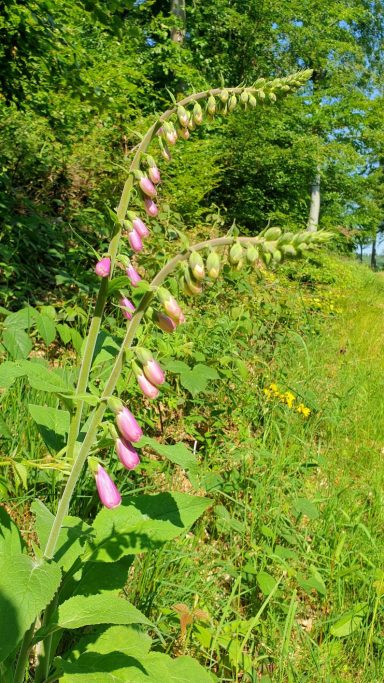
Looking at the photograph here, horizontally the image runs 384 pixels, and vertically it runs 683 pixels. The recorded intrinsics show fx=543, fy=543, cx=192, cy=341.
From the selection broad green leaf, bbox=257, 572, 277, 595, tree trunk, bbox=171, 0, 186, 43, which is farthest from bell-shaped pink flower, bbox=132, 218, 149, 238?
tree trunk, bbox=171, 0, 186, 43

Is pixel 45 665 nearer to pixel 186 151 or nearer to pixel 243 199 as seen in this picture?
pixel 186 151

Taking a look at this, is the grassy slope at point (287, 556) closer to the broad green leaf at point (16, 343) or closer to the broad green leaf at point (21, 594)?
the broad green leaf at point (21, 594)

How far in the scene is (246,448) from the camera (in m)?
2.49

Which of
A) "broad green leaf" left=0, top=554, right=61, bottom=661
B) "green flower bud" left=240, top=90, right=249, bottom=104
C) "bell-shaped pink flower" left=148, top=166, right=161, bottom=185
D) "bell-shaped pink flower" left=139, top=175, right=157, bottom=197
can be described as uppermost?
"green flower bud" left=240, top=90, right=249, bottom=104

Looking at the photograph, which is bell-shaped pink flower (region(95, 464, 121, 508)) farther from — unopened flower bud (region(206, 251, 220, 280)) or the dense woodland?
the dense woodland

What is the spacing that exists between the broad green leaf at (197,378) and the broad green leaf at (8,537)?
1.19 meters

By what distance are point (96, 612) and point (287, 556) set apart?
1015 mm

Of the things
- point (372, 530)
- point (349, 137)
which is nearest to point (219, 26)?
point (349, 137)

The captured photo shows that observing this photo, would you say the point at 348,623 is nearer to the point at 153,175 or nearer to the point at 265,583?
the point at 265,583

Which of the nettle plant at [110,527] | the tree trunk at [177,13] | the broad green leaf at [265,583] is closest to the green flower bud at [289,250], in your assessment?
the nettle plant at [110,527]

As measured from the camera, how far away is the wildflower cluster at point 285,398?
3050 mm

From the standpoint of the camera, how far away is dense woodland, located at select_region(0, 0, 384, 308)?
3771 millimetres

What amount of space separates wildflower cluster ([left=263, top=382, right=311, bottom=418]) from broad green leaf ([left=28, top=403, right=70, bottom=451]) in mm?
1703

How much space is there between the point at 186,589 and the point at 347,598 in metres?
0.71
